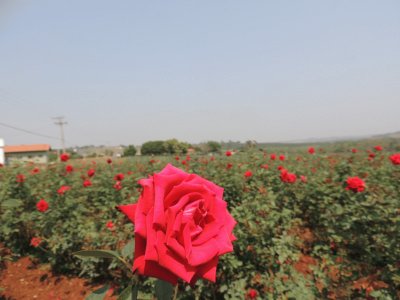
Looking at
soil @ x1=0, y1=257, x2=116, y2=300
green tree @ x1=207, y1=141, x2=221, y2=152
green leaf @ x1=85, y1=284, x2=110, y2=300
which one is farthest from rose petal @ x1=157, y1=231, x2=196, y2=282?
green tree @ x1=207, y1=141, x2=221, y2=152

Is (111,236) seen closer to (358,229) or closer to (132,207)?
(132,207)

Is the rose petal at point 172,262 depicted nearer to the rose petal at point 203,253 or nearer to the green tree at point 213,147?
the rose petal at point 203,253

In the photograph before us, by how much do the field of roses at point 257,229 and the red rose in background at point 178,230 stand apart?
4.35 ft

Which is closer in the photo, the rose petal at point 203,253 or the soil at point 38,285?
the rose petal at point 203,253

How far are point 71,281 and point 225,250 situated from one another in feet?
10.0

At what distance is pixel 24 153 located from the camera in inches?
1721

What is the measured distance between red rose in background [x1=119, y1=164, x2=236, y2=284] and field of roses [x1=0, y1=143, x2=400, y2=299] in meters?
1.33

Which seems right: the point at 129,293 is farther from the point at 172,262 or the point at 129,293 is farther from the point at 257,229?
the point at 257,229

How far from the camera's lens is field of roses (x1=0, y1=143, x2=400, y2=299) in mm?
2119

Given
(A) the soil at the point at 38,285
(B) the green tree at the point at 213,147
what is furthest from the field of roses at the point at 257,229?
(B) the green tree at the point at 213,147

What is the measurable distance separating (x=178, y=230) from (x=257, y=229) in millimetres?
2102

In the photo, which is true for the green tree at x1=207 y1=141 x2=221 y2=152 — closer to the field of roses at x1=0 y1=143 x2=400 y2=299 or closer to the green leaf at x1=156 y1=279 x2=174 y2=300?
the field of roses at x1=0 y1=143 x2=400 y2=299

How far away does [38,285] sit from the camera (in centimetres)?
283

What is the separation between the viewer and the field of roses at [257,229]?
6.95 ft
